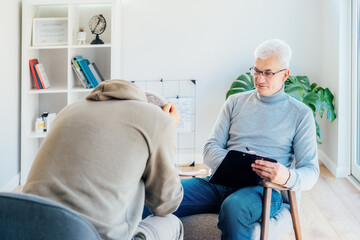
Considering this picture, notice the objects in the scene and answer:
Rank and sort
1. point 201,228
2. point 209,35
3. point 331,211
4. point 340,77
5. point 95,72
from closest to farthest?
1. point 201,228
2. point 331,211
3. point 340,77
4. point 95,72
5. point 209,35

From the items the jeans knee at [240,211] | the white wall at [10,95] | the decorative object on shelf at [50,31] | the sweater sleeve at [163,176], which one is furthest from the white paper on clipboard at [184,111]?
the sweater sleeve at [163,176]

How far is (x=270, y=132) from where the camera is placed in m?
2.18

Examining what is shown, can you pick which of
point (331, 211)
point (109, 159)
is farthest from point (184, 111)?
point (109, 159)

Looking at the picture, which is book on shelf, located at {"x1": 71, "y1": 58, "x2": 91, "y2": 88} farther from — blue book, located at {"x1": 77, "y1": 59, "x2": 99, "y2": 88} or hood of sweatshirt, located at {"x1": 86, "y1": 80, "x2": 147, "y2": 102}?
hood of sweatshirt, located at {"x1": 86, "y1": 80, "x2": 147, "y2": 102}

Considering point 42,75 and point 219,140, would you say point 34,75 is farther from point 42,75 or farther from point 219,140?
point 219,140

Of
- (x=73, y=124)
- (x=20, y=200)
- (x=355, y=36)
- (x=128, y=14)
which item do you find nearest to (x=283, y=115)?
(x=73, y=124)

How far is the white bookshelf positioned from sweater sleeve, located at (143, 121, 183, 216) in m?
2.29

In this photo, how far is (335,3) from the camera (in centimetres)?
375

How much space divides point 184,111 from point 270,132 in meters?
2.01

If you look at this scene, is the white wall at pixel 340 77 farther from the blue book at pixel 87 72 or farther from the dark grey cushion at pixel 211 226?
the blue book at pixel 87 72

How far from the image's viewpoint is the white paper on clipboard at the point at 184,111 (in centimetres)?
413

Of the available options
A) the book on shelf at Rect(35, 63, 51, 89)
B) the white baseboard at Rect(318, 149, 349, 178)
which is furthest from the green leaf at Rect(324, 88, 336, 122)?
the book on shelf at Rect(35, 63, 51, 89)

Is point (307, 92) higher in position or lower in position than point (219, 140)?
higher

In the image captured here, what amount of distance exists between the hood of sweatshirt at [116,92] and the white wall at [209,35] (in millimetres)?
2627
